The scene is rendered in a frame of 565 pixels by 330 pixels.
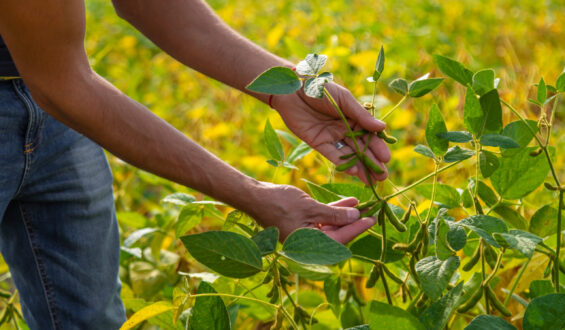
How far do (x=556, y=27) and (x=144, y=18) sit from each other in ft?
10.6

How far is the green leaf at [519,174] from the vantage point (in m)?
1.03

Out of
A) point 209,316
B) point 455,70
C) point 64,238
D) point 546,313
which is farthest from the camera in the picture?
point 64,238

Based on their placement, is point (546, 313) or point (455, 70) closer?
point (546, 313)

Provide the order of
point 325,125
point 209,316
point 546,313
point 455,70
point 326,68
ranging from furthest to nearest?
1. point 326,68
2. point 325,125
3. point 455,70
4. point 209,316
5. point 546,313

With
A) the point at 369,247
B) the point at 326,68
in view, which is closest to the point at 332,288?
the point at 369,247

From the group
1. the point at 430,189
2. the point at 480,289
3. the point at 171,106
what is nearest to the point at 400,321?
the point at 480,289

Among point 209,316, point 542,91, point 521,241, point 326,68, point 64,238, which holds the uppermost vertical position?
point 542,91

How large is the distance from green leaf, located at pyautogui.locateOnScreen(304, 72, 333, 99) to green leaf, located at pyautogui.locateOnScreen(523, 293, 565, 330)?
363mm

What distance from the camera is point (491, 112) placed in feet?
3.12

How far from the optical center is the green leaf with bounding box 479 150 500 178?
96cm

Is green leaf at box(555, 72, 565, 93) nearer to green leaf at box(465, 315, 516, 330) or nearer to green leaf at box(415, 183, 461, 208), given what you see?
green leaf at box(415, 183, 461, 208)

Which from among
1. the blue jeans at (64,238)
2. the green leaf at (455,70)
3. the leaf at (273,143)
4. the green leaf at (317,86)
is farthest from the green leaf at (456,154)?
the blue jeans at (64,238)

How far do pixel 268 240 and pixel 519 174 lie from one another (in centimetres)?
42

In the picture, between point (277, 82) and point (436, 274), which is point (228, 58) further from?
point (436, 274)
